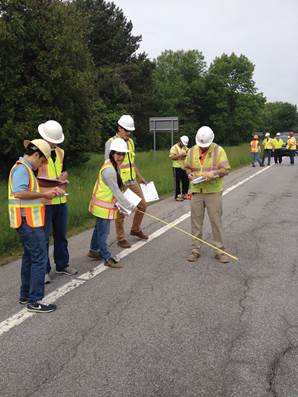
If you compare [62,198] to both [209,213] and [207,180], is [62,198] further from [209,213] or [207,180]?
[209,213]

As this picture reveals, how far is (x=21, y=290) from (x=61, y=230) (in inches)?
46.6

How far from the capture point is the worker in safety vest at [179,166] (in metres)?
12.4

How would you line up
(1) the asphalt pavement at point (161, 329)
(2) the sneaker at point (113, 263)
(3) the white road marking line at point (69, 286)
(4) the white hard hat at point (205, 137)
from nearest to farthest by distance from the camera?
(1) the asphalt pavement at point (161, 329)
(3) the white road marking line at point (69, 286)
(2) the sneaker at point (113, 263)
(4) the white hard hat at point (205, 137)

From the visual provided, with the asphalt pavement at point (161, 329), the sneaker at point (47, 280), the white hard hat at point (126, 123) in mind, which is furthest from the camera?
the white hard hat at point (126, 123)

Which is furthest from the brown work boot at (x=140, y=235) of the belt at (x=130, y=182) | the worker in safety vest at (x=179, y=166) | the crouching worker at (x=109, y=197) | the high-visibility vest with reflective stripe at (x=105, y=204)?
the worker in safety vest at (x=179, y=166)

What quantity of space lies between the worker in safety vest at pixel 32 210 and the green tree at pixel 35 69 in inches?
529

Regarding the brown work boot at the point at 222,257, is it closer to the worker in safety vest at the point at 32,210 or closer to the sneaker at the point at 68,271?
the sneaker at the point at 68,271

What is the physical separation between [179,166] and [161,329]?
8737 millimetres

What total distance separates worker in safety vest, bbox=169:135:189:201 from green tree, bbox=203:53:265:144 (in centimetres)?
6124

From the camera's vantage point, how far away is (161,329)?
430cm

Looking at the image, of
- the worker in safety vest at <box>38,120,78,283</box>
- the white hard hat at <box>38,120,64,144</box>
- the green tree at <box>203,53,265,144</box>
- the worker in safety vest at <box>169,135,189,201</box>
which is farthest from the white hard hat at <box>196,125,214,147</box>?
the green tree at <box>203,53,265,144</box>

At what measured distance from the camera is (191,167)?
22.0ft

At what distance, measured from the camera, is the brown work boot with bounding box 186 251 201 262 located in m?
6.52

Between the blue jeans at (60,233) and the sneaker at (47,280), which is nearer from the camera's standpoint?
the sneaker at (47,280)
